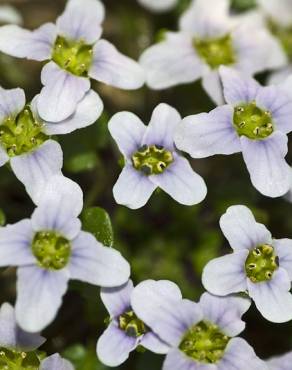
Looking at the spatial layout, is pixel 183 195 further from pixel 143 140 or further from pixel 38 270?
pixel 38 270

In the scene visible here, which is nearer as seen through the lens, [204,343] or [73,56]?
[204,343]

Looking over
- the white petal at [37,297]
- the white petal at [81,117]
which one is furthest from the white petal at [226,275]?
the white petal at [81,117]

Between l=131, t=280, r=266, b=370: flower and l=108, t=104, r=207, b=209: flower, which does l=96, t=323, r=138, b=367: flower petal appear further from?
l=108, t=104, r=207, b=209: flower

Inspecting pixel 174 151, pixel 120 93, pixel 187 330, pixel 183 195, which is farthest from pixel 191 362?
pixel 120 93

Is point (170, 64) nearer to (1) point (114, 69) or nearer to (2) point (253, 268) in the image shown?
(1) point (114, 69)

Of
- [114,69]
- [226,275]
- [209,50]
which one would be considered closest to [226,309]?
[226,275]

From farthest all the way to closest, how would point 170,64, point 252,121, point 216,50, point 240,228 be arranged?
point 216,50
point 170,64
point 252,121
point 240,228
